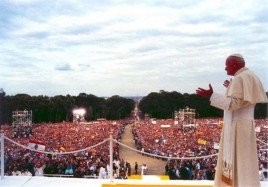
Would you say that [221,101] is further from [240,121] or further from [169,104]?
[169,104]

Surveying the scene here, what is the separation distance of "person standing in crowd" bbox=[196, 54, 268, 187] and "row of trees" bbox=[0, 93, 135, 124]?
53509 mm

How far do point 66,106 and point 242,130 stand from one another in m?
69.0

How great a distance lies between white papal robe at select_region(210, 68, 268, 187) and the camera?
3461mm

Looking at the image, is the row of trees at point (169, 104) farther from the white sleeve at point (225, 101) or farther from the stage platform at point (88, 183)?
the white sleeve at point (225, 101)

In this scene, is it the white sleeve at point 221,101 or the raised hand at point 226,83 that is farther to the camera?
the raised hand at point 226,83

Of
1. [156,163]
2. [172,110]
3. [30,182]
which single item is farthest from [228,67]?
[172,110]

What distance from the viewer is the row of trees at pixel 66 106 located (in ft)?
217

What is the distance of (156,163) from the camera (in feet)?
68.8

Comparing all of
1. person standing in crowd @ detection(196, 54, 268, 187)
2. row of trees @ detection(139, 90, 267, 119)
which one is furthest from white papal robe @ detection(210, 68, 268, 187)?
row of trees @ detection(139, 90, 267, 119)

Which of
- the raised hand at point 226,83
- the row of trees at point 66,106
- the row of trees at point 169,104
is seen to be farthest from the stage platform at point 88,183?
the row of trees at point 169,104

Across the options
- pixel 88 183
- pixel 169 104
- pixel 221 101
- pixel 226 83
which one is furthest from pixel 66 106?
pixel 221 101

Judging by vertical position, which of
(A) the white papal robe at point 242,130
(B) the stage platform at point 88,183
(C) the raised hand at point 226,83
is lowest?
(B) the stage platform at point 88,183

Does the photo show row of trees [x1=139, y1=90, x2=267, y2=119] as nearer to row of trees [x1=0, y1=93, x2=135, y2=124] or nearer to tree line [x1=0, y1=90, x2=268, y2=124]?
tree line [x1=0, y1=90, x2=268, y2=124]

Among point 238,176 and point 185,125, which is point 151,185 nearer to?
point 238,176
